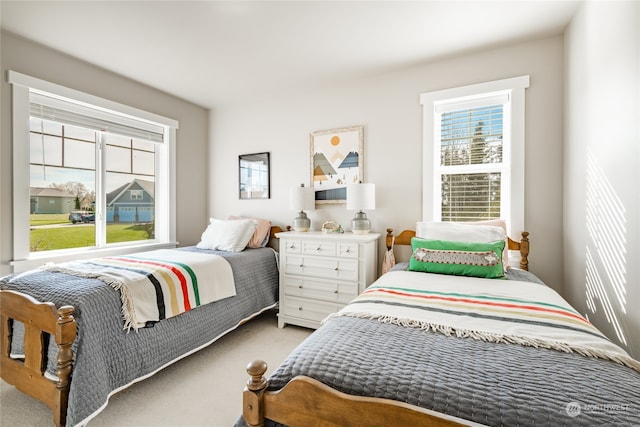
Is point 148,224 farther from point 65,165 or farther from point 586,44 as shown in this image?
point 586,44

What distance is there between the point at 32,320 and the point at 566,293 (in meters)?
3.61

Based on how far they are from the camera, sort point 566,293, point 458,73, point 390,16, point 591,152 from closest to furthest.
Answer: point 591,152, point 390,16, point 566,293, point 458,73

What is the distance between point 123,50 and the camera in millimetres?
2590

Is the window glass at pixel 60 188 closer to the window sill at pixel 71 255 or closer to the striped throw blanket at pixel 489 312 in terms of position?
the window sill at pixel 71 255

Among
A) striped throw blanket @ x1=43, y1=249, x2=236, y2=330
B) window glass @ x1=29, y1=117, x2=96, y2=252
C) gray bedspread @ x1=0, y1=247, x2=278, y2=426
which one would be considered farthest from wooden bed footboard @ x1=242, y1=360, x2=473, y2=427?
window glass @ x1=29, y1=117, x2=96, y2=252

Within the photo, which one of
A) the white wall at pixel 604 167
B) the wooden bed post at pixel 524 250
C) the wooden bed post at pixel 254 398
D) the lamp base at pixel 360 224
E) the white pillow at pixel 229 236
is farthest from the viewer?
the white pillow at pixel 229 236

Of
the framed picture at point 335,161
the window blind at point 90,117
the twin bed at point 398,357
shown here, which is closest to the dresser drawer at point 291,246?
the framed picture at point 335,161

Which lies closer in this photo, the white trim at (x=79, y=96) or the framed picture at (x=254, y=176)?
the white trim at (x=79, y=96)

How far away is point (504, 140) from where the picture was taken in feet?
8.76

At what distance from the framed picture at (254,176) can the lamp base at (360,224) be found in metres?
1.27

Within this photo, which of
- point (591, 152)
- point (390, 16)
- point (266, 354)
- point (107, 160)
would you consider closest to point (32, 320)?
point (266, 354)

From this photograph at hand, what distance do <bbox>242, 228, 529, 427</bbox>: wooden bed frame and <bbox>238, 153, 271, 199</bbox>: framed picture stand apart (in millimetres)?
2901

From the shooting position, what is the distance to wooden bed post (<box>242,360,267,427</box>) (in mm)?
986

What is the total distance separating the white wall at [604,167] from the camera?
146 cm
